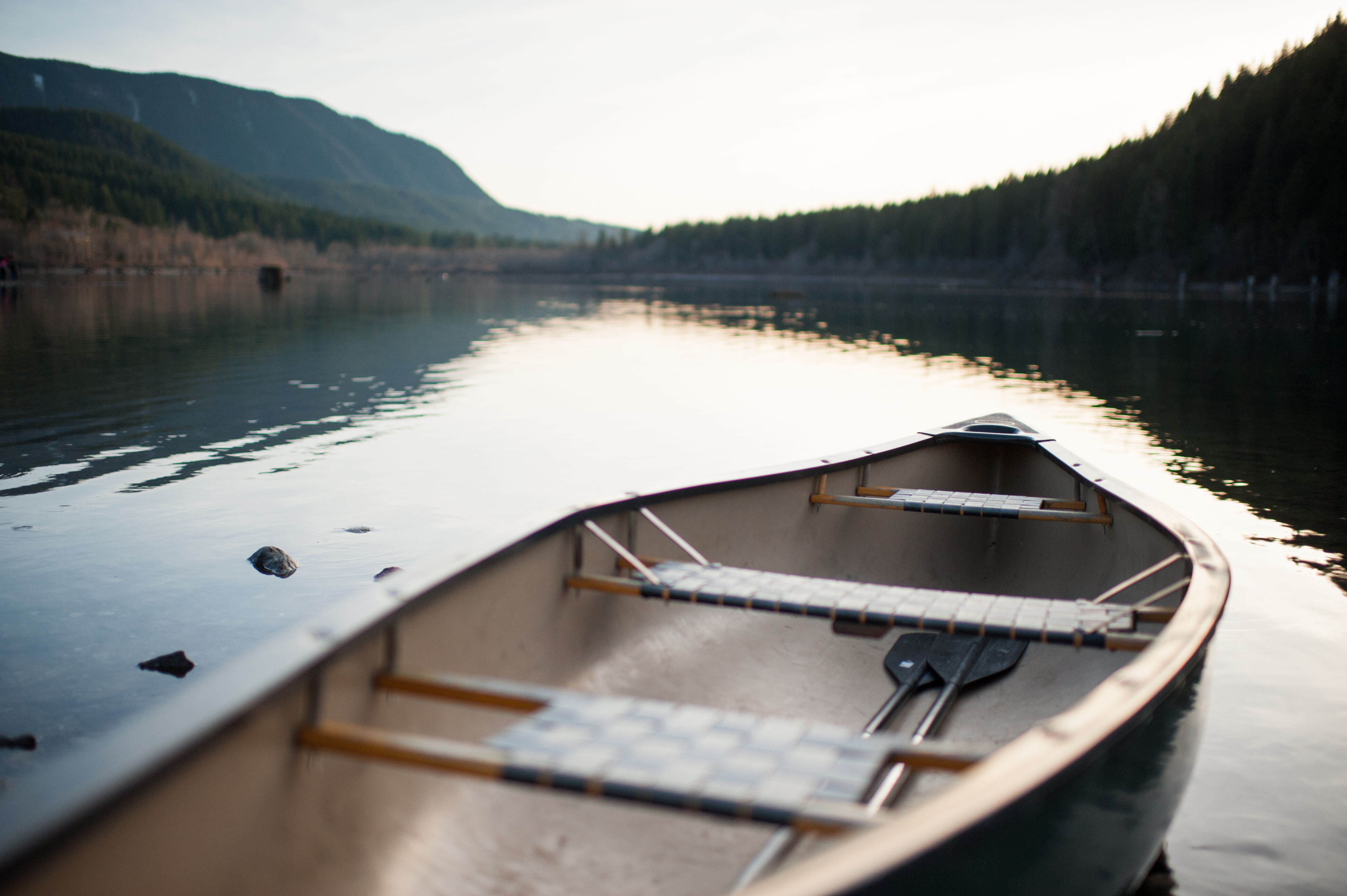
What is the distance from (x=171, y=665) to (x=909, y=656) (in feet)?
14.4

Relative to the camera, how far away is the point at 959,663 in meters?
5.25

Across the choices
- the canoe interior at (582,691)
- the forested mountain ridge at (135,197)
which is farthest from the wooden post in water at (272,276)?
the canoe interior at (582,691)

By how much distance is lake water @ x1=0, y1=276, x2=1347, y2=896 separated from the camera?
518 centimetres

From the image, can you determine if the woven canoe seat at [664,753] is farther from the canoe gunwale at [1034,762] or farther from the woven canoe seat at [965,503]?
the woven canoe seat at [965,503]

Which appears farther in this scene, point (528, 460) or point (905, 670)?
point (528, 460)

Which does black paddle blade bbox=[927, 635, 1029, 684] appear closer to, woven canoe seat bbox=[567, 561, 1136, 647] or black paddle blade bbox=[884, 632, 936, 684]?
black paddle blade bbox=[884, 632, 936, 684]

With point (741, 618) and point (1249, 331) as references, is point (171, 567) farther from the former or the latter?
point (1249, 331)

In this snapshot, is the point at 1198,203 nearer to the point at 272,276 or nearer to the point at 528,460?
the point at 272,276

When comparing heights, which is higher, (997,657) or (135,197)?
(135,197)

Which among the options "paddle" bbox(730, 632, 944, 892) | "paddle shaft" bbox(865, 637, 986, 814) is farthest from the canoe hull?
"paddle" bbox(730, 632, 944, 892)

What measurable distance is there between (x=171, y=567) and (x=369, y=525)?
6.29 ft

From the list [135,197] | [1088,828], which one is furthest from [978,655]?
[135,197]

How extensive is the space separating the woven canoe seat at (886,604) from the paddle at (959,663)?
107 cm

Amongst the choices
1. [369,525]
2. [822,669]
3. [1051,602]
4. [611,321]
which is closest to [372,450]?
[369,525]
